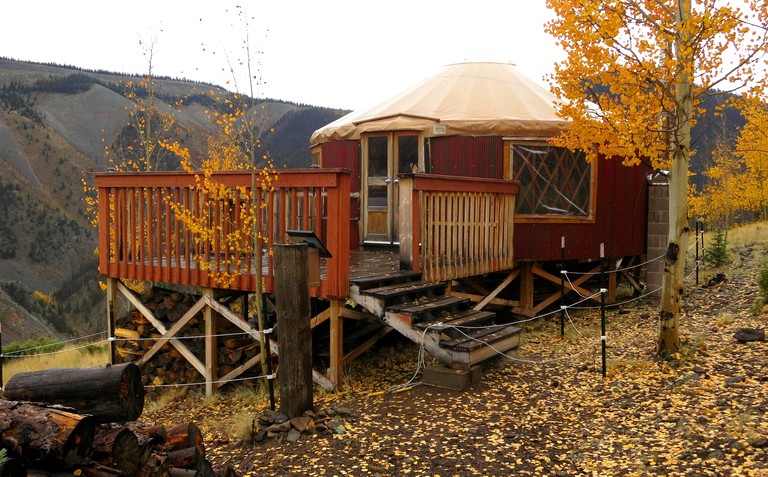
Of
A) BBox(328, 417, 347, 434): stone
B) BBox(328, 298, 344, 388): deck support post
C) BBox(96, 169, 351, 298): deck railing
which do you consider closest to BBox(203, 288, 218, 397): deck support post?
BBox(96, 169, 351, 298): deck railing

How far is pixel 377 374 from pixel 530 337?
7.47 feet

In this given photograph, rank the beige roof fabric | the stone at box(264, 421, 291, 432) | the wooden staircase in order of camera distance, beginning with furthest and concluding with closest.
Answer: the beige roof fabric < the wooden staircase < the stone at box(264, 421, 291, 432)

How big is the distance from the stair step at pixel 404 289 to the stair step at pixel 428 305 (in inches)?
→ 4.2

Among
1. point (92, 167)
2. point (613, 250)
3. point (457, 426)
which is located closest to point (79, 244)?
point (92, 167)

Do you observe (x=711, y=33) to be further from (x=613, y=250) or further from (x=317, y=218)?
(x=613, y=250)

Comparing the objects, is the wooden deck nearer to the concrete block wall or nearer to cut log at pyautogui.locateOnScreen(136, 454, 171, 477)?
cut log at pyautogui.locateOnScreen(136, 454, 171, 477)

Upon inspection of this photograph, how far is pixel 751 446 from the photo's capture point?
3.78 metres

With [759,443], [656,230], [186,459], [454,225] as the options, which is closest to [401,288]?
[454,225]

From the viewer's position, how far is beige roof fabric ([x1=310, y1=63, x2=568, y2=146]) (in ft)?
28.4

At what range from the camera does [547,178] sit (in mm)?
8758

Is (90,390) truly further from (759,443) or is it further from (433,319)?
(759,443)

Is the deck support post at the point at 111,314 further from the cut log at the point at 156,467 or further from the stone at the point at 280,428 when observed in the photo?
the cut log at the point at 156,467

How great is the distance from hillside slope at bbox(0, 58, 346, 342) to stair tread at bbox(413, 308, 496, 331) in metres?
14.4

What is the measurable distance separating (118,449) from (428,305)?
10.7ft
